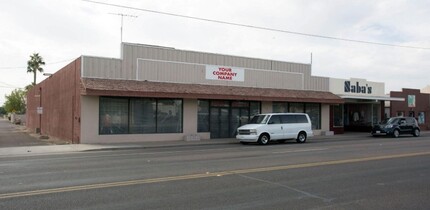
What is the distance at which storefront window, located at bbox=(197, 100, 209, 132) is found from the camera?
2697 centimetres

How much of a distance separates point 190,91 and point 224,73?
13.6ft

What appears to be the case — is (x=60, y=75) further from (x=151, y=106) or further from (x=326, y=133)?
(x=326, y=133)

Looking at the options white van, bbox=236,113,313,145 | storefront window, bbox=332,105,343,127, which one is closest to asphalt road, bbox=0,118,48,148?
white van, bbox=236,113,313,145

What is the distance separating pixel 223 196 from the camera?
7926 millimetres

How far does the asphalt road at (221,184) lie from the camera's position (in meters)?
7.36

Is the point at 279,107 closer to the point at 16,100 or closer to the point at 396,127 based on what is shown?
the point at 396,127

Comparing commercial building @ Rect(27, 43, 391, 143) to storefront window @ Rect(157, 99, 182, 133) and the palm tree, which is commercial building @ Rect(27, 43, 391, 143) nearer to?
storefront window @ Rect(157, 99, 182, 133)

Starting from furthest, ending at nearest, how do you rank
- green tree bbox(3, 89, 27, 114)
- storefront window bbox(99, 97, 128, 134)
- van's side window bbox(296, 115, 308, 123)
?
green tree bbox(3, 89, 27, 114) < van's side window bbox(296, 115, 308, 123) < storefront window bbox(99, 97, 128, 134)

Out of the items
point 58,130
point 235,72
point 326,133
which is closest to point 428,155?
point 235,72

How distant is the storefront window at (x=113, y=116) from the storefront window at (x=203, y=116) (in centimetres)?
503

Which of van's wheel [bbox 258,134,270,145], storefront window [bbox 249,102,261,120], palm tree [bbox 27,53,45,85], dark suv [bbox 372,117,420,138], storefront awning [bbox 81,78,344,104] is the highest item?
palm tree [bbox 27,53,45,85]

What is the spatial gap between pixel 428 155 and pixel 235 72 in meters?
15.4

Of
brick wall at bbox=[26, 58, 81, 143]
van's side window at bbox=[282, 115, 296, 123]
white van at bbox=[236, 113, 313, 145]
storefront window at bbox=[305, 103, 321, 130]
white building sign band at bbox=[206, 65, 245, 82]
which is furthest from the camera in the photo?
storefront window at bbox=[305, 103, 321, 130]

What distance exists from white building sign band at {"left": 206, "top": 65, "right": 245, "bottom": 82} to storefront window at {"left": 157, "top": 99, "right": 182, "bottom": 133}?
313cm
